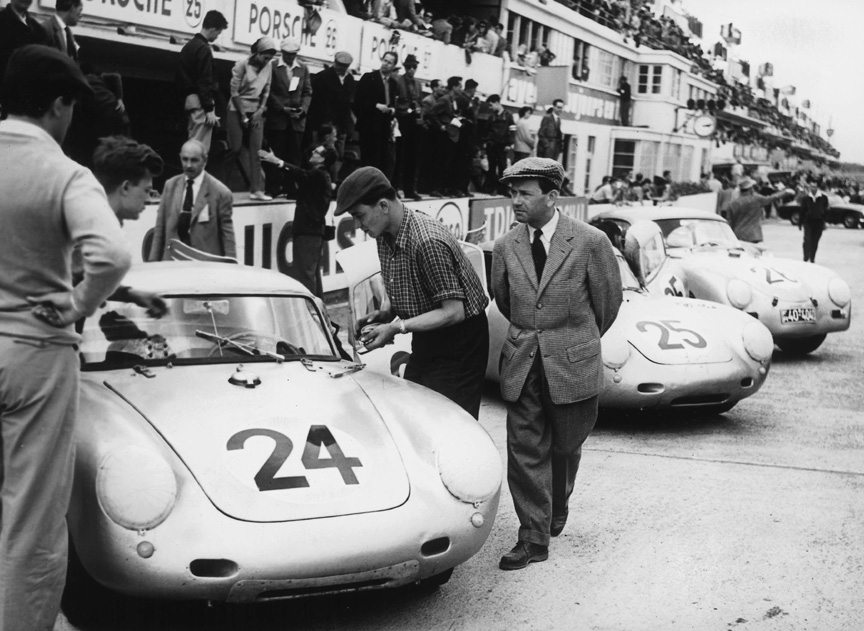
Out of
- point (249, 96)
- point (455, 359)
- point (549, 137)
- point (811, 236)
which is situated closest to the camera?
point (455, 359)

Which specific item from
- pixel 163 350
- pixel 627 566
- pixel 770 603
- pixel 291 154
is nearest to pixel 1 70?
pixel 163 350

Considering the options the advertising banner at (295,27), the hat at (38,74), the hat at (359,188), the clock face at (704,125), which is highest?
the clock face at (704,125)

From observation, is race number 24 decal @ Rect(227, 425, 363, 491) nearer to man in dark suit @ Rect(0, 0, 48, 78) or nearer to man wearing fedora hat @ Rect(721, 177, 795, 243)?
man in dark suit @ Rect(0, 0, 48, 78)

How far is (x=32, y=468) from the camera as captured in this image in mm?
3139

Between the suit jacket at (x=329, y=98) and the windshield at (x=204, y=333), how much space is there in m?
7.39

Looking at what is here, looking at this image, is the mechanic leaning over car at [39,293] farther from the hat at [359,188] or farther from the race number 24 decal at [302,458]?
the hat at [359,188]

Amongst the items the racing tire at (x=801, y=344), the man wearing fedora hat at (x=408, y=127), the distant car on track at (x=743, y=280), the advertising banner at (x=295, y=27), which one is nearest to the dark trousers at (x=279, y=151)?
the advertising banner at (x=295, y=27)

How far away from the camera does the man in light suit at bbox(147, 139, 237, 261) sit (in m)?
7.60

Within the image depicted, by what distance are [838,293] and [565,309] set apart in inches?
281

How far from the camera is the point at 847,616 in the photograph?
4367mm

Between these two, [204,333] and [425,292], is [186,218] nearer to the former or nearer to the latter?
[204,333]

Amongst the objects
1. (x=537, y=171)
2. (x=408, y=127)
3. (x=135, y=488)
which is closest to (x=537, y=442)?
(x=537, y=171)

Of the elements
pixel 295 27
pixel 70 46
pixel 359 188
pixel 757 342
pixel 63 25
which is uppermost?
pixel 295 27

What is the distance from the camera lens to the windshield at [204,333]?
15.6 feet
